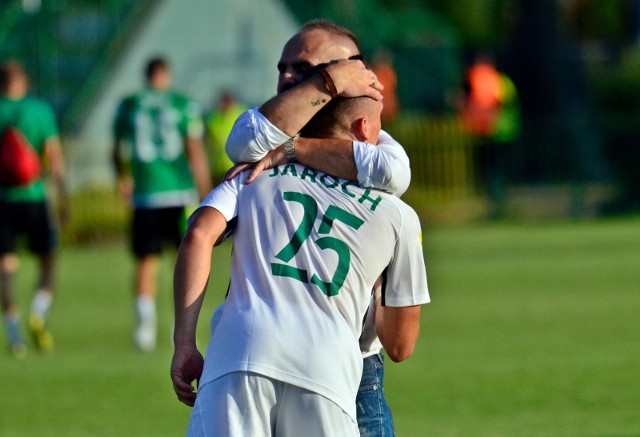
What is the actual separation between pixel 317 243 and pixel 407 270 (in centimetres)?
31

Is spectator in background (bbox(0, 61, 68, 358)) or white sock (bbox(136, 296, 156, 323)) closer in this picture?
white sock (bbox(136, 296, 156, 323))

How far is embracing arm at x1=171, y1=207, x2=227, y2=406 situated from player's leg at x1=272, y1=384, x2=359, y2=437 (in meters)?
0.30

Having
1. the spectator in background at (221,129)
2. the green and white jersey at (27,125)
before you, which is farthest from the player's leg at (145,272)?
the spectator in background at (221,129)

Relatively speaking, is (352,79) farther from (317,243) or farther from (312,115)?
(317,243)

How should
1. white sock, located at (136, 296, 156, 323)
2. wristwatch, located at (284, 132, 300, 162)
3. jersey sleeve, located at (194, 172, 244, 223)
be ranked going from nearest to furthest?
jersey sleeve, located at (194, 172, 244, 223) < wristwatch, located at (284, 132, 300, 162) < white sock, located at (136, 296, 156, 323)

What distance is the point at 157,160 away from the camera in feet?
41.8

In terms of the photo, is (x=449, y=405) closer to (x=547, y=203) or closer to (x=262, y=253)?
(x=262, y=253)

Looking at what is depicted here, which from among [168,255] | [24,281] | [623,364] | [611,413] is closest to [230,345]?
[611,413]

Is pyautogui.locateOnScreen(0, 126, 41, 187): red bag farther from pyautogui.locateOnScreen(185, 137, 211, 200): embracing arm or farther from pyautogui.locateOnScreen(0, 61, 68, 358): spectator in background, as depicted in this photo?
pyautogui.locateOnScreen(185, 137, 211, 200): embracing arm

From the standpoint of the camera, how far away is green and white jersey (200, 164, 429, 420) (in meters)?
3.91

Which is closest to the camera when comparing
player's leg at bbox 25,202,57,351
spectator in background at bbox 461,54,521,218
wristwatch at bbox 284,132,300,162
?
wristwatch at bbox 284,132,300,162

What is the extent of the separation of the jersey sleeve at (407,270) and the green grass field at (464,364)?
3948 mm

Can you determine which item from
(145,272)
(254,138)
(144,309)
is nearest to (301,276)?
(254,138)

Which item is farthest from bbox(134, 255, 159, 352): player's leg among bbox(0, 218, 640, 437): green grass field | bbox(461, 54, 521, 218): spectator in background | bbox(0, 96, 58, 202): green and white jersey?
bbox(461, 54, 521, 218): spectator in background
